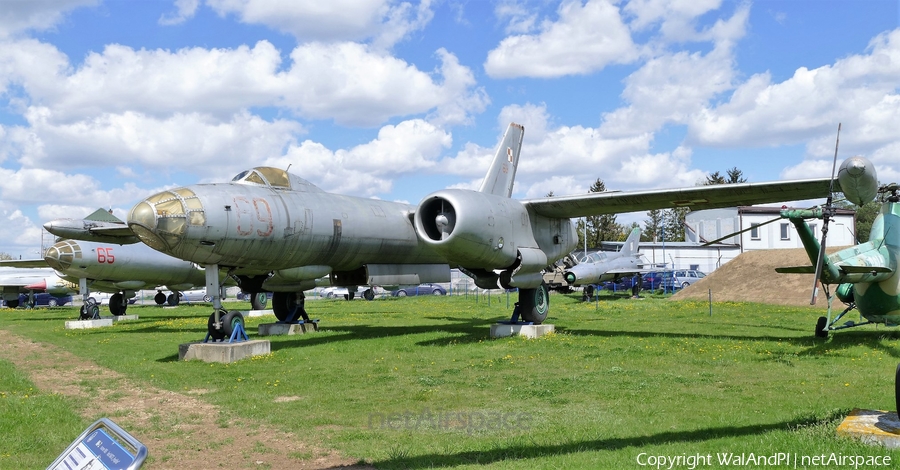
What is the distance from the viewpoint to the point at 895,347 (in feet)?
41.0

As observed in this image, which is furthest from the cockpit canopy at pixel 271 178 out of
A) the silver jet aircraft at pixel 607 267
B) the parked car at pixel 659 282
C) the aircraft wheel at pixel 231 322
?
the parked car at pixel 659 282

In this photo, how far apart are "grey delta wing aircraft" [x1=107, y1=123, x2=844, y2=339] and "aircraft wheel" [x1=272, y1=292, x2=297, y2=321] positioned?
72 mm

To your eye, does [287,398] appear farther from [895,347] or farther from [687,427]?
[895,347]

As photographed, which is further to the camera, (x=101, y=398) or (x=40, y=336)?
(x=40, y=336)

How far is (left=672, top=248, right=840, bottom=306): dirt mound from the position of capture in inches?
1105

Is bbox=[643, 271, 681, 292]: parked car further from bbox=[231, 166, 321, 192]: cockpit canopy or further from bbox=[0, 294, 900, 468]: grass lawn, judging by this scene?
bbox=[231, 166, 321, 192]: cockpit canopy

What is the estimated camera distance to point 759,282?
3053 centimetres

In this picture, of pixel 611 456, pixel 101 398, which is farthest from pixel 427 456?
pixel 101 398

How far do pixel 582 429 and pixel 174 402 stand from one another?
5224mm

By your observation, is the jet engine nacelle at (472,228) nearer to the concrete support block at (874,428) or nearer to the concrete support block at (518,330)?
the concrete support block at (518,330)

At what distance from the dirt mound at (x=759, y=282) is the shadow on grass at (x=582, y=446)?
22178 mm

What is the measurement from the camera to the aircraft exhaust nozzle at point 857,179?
6562mm

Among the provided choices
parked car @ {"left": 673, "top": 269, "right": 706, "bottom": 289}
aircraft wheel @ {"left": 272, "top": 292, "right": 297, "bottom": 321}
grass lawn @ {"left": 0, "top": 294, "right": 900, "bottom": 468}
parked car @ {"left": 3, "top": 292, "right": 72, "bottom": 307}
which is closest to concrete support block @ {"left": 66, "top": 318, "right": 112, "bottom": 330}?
grass lawn @ {"left": 0, "top": 294, "right": 900, "bottom": 468}

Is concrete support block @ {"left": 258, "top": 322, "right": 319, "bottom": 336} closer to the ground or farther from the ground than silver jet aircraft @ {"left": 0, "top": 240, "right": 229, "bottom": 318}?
closer to the ground
